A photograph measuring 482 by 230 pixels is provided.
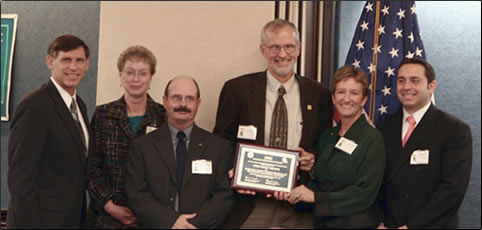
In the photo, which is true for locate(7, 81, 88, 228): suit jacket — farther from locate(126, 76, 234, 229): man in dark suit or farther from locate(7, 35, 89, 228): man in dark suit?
locate(126, 76, 234, 229): man in dark suit

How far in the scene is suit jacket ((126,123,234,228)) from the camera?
2939 mm

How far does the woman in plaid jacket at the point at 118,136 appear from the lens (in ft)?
10.4

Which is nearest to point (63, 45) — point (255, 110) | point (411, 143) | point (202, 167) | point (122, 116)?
→ point (122, 116)

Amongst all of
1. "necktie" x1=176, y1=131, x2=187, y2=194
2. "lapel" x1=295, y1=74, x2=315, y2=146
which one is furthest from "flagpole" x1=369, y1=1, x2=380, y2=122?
"necktie" x1=176, y1=131, x2=187, y2=194

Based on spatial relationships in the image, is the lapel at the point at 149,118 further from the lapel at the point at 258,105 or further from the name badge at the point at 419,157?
the name badge at the point at 419,157

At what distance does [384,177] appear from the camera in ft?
10.5

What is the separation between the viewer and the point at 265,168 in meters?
3.07

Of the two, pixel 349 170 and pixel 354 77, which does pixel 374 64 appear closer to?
pixel 354 77

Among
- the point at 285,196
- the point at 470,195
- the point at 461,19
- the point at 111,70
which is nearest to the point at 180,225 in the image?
the point at 285,196

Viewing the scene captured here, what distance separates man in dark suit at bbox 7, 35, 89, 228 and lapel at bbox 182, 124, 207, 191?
0.65 meters

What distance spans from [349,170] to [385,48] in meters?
1.46

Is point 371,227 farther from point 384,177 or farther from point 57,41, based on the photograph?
point 57,41

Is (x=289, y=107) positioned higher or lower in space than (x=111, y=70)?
lower

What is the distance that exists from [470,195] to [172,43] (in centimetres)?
334
